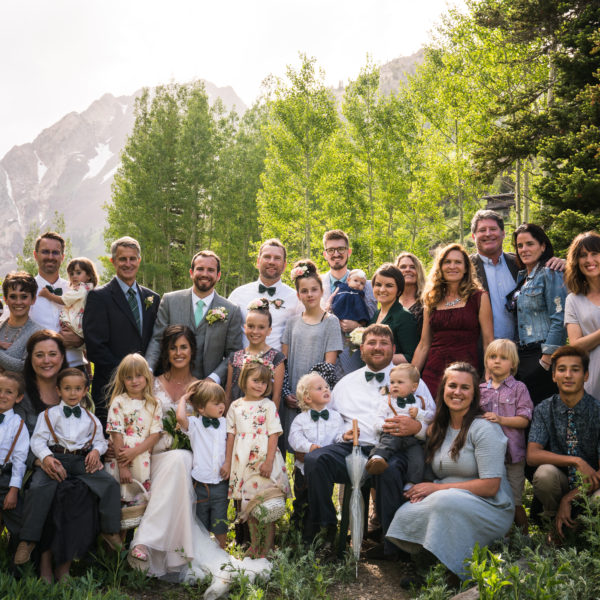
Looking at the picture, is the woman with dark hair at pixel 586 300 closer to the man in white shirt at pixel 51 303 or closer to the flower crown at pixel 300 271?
the flower crown at pixel 300 271

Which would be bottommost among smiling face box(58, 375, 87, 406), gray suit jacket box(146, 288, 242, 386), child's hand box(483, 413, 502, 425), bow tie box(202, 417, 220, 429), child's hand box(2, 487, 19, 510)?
child's hand box(2, 487, 19, 510)

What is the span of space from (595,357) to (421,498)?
203cm

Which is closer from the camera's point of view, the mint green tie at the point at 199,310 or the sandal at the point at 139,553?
the sandal at the point at 139,553

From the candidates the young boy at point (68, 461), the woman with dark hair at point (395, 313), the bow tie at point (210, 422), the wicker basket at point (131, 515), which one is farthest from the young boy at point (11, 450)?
the woman with dark hair at point (395, 313)

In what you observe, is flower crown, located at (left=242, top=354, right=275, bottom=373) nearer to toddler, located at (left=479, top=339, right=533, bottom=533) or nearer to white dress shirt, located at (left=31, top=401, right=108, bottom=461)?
white dress shirt, located at (left=31, top=401, right=108, bottom=461)

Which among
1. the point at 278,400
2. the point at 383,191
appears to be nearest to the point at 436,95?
the point at 383,191

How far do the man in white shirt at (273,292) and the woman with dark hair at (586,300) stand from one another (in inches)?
108

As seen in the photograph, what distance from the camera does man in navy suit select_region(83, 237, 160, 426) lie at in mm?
5356

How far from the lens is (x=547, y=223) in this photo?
35.9ft

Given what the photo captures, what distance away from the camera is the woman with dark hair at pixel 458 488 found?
405 cm

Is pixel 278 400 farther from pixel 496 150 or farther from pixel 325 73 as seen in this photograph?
pixel 325 73

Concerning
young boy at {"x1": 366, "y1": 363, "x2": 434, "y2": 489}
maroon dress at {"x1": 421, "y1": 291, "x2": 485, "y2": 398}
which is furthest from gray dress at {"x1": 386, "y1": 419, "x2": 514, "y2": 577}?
maroon dress at {"x1": 421, "y1": 291, "x2": 485, "y2": 398}

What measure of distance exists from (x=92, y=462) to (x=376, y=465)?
2360 millimetres

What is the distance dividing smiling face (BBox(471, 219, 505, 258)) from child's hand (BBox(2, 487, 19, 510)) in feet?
15.9
